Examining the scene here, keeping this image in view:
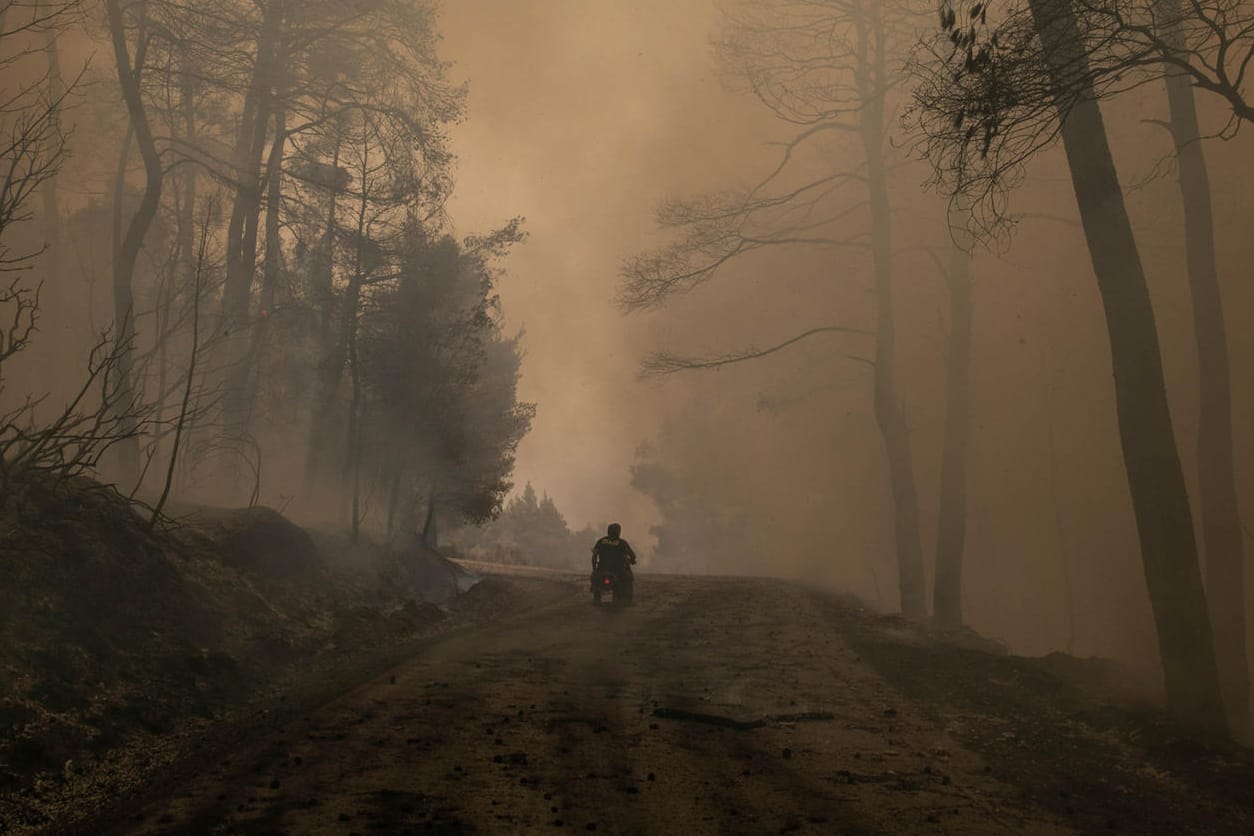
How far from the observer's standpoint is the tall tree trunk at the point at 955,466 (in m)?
17.9

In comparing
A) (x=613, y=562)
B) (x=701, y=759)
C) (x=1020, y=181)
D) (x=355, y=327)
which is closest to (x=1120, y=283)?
(x=1020, y=181)

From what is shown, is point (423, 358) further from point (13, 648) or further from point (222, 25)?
point (13, 648)

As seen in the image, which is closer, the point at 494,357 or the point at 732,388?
the point at 494,357

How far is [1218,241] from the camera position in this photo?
82.5 ft

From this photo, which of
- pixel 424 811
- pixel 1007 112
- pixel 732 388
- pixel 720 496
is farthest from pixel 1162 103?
pixel 720 496

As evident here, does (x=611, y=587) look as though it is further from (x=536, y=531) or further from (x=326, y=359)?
(x=536, y=531)

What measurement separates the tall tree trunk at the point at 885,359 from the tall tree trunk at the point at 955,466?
113 centimetres

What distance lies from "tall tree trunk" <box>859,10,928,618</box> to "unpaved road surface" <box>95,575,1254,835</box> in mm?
8973

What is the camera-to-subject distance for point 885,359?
66.8 ft

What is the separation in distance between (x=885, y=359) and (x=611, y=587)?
776 cm

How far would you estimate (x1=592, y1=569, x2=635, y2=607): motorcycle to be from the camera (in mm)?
18625

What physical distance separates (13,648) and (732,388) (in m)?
50.5

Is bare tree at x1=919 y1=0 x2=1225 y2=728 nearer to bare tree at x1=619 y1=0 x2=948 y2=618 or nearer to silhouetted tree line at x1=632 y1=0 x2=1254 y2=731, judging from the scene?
silhouetted tree line at x1=632 y1=0 x2=1254 y2=731

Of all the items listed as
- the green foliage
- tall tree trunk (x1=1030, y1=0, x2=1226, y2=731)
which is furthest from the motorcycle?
the green foliage
